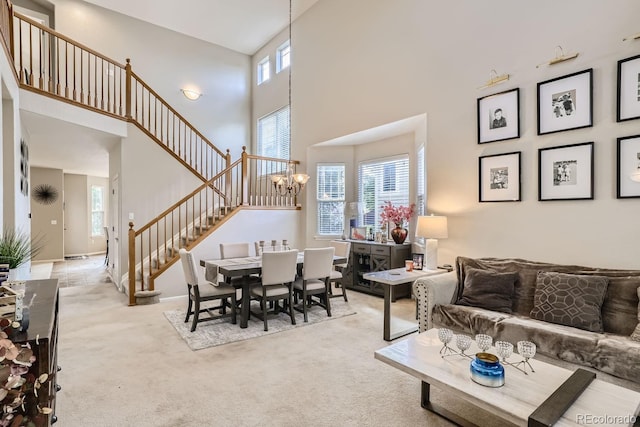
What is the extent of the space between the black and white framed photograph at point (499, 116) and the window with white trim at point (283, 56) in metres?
5.11

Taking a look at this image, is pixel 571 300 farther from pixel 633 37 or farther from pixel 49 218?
pixel 49 218

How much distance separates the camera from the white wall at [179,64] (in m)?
6.88

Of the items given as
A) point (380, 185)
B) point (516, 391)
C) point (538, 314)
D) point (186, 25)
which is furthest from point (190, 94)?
point (516, 391)

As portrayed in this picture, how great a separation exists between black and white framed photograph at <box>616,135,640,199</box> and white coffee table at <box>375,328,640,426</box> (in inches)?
80.3

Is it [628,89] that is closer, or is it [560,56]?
[628,89]

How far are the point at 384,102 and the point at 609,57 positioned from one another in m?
2.82

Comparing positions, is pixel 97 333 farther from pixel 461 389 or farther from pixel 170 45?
pixel 170 45

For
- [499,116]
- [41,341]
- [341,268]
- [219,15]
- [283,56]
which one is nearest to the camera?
[41,341]

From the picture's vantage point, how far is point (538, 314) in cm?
292

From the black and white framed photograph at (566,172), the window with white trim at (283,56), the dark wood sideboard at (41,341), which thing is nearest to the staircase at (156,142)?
the window with white trim at (283,56)

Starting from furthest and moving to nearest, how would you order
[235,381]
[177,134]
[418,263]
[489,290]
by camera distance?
[177,134]
[418,263]
[489,290]
[235,381]

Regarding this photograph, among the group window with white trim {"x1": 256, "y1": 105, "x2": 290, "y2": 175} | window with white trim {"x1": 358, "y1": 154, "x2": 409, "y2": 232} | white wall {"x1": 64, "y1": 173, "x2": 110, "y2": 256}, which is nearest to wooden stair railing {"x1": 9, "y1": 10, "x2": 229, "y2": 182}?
window with white trim {"x1": 256, "y1": 105, "x2": 290, "y2": 175}

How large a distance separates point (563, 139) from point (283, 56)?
6480 mm

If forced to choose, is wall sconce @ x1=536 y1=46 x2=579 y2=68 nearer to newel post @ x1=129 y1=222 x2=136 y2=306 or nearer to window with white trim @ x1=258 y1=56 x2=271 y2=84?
newel post @ x1=129 y1=222 x2=136 y2=306
